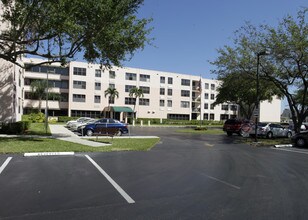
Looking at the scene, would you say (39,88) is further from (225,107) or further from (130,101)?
(225,107)

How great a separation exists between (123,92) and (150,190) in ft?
209

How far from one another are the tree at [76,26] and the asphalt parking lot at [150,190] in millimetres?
7843

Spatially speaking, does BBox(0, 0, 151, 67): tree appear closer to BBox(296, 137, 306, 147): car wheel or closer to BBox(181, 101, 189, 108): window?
BBox(296, 137, 306, 147): car wheel

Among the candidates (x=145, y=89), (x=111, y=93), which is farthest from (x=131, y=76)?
(x=111, y=93)

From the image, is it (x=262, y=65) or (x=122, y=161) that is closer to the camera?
(x=122, y=161)

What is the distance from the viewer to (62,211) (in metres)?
5.65

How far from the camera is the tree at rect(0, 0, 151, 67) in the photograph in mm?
16203

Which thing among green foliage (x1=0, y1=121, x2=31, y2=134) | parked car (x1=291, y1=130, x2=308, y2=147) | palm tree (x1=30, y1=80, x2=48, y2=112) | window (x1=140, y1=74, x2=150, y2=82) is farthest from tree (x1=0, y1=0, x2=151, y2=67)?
window (x1=140, y1=74, x2=150, y2=82)

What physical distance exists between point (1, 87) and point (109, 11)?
1374 cm

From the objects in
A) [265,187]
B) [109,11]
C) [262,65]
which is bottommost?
[265,187]

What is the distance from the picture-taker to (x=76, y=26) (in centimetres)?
1639

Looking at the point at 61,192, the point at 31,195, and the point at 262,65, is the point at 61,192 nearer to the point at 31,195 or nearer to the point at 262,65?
the point at 31,195

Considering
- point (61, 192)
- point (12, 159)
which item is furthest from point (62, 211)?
point (12, 159)

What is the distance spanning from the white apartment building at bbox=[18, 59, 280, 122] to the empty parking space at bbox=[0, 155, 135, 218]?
4516cm
